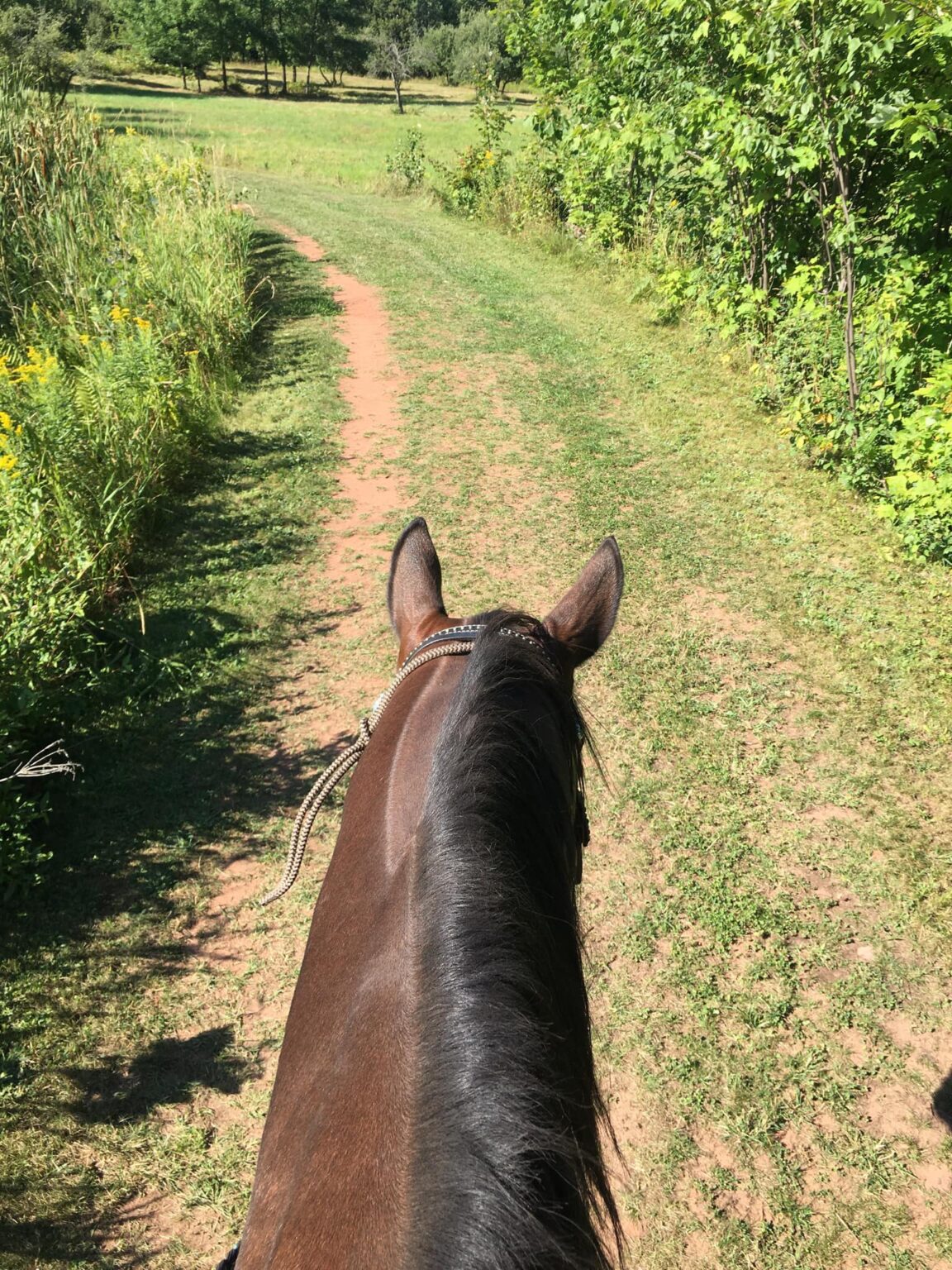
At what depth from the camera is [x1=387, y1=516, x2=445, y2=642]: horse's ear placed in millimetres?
1758

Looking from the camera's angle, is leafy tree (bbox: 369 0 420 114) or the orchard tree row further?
leafy tree (bbox: 369 0 420 114)

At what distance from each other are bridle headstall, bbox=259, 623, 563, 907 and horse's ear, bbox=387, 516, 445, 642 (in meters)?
0.17

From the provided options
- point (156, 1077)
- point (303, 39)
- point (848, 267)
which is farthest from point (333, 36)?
point (156, 1077)

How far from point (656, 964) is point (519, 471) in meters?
4.55

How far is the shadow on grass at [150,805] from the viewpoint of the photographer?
8.59ft

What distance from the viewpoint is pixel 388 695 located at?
150 cm

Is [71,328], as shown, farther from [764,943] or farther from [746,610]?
[764,943]

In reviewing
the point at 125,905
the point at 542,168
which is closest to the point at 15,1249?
the point at 125,905

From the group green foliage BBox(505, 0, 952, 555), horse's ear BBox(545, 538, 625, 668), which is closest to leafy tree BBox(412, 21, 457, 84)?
green foliage BBox(505, 0, 952, 555)

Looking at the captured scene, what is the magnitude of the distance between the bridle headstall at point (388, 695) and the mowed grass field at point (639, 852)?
1530 millimetres

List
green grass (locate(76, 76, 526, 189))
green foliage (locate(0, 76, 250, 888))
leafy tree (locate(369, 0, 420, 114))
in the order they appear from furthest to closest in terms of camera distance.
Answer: leafy tree (locate(369, 0, 420, 114)) → green grass (locate(76, 76, 526, 189)) → green foliage (locate(0, 76, 250, 888))

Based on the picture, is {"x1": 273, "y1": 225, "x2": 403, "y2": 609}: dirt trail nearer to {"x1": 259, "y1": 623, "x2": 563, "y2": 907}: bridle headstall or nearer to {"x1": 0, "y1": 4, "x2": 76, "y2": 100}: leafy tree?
{"x1": 259, "y1": 623, "x2": 563, "y2": 907}: bridle headstall

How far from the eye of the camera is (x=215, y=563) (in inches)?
216

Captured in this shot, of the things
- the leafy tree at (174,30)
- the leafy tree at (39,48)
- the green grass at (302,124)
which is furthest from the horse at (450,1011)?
the leafy tree at (174,30)
